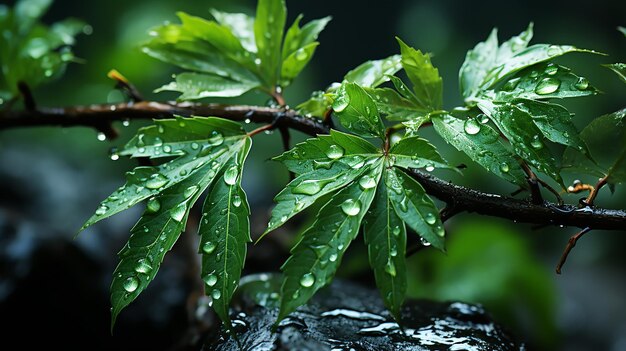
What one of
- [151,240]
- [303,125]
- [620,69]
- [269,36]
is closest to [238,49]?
[269,36]

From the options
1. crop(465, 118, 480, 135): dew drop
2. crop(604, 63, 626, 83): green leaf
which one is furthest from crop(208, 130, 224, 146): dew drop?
crop(604, 63, 626, 83): green leaf

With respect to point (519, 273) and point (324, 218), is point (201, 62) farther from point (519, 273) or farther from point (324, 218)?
point (519, 273)

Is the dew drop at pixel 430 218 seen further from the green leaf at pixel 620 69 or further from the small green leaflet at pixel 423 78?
the green leaf at pixel 620 69

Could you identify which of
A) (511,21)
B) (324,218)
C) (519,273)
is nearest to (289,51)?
(324,218)

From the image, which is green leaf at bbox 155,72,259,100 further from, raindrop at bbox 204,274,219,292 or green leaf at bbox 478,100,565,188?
green leaf at bbox 478,100,565,188

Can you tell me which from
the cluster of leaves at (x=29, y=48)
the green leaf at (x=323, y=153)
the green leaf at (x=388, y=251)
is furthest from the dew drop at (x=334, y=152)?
the cluster of leaves at (x=29, y=48)

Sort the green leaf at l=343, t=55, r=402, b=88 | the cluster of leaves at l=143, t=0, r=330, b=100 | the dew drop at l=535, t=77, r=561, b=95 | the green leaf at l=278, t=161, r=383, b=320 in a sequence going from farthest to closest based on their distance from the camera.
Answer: the cluster of leaves at l=143, t=0, r=330, b=100 < the green leaf at l=343, t=55, r=402, b=88 < the dew drop at l=535, t=77, r=561, b=95 < the green leaf at l=278, t=161, r=383, b=320

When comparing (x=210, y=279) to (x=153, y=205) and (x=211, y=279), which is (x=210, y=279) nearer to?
(x=211, y=279)
